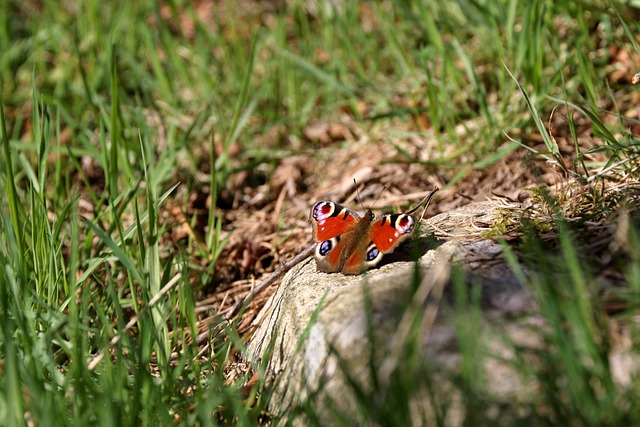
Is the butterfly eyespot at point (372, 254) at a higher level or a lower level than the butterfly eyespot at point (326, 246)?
lower

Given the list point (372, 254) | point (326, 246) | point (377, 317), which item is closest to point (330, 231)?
point (326, 246)

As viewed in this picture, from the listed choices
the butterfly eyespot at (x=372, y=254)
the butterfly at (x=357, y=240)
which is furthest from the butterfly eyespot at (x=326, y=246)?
the butterfly eyespot at (x=372, y=254)

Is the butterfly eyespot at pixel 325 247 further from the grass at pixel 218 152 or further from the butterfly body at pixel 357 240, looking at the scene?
the grass at pixel 218 152

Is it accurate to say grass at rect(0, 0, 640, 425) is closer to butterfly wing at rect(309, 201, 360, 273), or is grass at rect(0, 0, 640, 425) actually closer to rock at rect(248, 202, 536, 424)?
rock at rect(248, 202, 536, 424)

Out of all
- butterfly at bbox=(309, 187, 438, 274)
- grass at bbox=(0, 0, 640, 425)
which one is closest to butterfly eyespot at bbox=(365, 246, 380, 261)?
butterfly at bbox=(309, 187, 438, 274)

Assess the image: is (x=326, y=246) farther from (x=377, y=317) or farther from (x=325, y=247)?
(x=377, y=317)

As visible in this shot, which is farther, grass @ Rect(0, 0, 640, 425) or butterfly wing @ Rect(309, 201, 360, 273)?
butterfly wing @ Rect(309, 201, 360, 273)

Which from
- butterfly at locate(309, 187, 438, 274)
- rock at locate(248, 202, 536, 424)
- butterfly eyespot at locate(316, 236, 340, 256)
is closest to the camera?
rock at locate(248, 202, 536, 424)

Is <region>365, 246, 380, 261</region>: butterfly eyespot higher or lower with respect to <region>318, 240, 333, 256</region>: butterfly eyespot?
lower
